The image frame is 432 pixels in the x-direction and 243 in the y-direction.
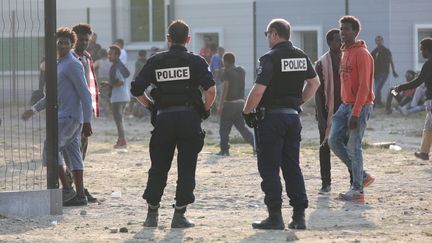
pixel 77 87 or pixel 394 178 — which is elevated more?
pixel 77 87

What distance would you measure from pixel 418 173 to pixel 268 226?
5.17 m

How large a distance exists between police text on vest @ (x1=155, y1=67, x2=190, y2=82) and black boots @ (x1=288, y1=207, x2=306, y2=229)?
1.50 m

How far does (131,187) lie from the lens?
41.8 ft

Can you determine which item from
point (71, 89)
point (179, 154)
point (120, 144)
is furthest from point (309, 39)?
point (179, 154)

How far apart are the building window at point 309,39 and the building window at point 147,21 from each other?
15.1ft

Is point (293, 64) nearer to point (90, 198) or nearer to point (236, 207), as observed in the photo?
point (236, 207)

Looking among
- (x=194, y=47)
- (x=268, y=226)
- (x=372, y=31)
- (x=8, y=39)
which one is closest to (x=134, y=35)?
(x=194, y=47)

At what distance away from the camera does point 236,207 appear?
36.0 feet

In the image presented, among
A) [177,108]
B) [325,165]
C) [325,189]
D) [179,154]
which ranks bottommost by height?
[325,189]

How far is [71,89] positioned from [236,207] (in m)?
2.04

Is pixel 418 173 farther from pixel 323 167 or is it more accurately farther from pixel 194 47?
pixel 194 47

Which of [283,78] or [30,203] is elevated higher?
[283,78]

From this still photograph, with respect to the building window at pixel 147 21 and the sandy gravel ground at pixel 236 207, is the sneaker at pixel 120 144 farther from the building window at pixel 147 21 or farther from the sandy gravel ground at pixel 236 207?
the building window at pixel 147 21

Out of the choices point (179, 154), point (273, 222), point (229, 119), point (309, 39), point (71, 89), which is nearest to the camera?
point (273, 222)
